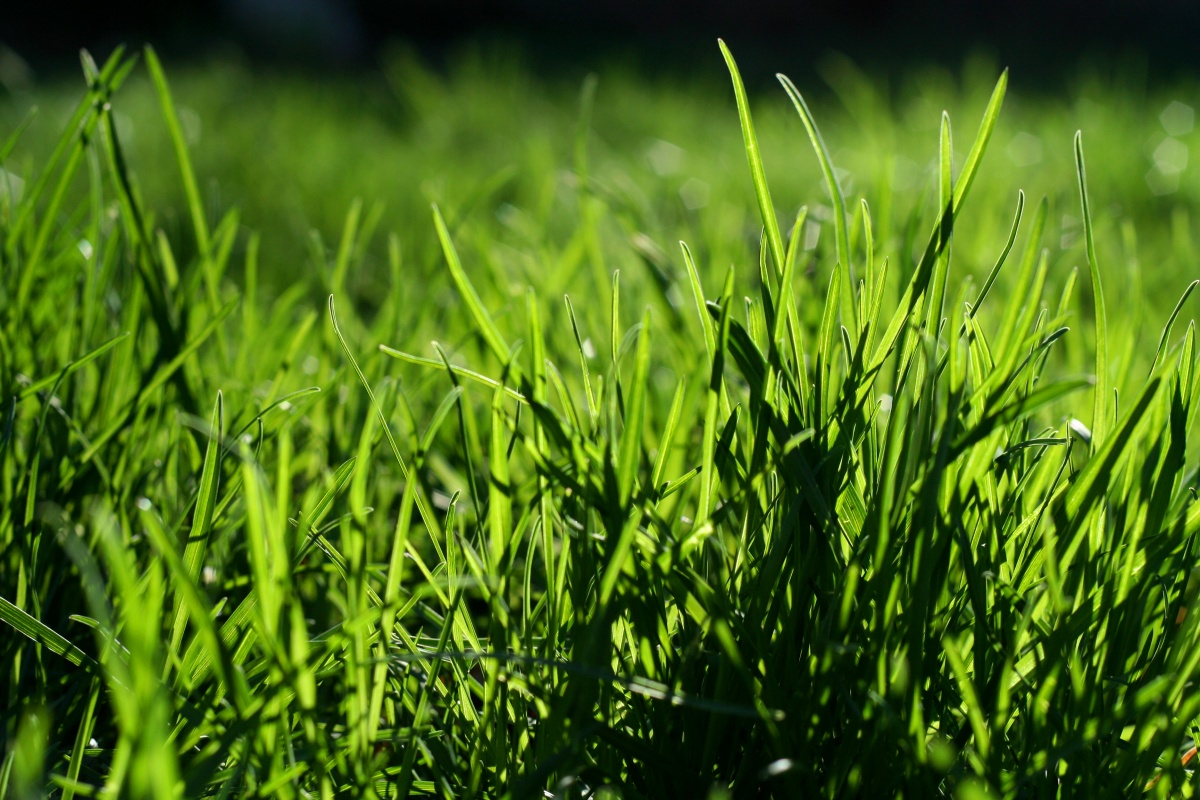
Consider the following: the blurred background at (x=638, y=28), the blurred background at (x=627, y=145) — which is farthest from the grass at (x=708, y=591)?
the blurred background at (x=638, y=28)

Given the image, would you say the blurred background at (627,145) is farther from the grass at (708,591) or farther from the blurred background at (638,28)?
the grass at (708,591)

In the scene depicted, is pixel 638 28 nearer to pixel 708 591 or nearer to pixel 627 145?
pixel 627 145

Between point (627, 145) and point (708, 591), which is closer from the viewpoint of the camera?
point (708, 591)

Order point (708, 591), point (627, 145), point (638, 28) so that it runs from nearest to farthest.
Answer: point (708, 591) < point (627, 145) < point (638, 28)

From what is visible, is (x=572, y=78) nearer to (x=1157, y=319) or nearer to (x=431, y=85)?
(x=431, y=85)

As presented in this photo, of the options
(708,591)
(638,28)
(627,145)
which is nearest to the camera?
(708,591)

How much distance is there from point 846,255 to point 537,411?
0.17 m

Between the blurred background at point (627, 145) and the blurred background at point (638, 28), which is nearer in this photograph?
the blurred background at point (627, 145)

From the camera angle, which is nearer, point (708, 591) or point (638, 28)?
point (708, 591)

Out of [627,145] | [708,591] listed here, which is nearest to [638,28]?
[627,145]

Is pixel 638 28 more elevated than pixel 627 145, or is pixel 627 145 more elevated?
pixel 638 28

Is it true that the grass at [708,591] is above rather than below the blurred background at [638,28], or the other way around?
below

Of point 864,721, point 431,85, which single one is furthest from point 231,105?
point 864,721

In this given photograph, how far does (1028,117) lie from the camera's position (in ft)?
7.63
